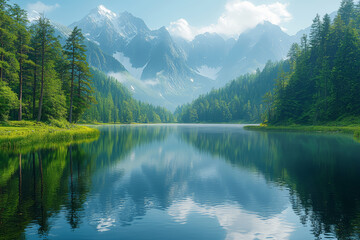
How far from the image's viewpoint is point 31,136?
124 feet

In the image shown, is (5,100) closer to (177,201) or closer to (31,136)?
(31,136)

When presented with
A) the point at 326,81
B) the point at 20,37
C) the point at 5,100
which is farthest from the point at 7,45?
the point at 326,81

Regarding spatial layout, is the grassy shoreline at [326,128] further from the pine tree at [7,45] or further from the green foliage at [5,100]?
the pine tree at [7,45]

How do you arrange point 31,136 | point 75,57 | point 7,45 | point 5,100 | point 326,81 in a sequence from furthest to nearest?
point 326,81 < point 75,57 < point 7,45 < point 5,100 < point 31,136

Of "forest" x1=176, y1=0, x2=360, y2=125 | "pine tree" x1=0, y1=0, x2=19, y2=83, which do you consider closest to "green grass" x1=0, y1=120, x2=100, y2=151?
"pine tree" x1=0, y1=0, x2=19, y2=83

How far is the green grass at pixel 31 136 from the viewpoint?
111ft

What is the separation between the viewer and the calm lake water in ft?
34.7

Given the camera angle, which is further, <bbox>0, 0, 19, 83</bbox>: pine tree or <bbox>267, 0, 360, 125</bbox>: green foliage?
<bbox>267, 0, 360, 125</bbox>: green foliage

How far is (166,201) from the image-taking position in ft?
48.4

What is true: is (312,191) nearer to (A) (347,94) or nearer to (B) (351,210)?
(B) (351,210)

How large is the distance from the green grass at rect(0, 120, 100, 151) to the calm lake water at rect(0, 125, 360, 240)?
379 inches

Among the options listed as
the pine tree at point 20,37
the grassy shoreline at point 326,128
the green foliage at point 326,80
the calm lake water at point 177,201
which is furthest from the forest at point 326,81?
the pine tree at point 20,37

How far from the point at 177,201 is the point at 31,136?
31840 mm

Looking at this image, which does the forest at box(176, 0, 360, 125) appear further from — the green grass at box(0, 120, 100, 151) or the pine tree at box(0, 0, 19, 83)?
the pine tree at box(0, 0, 19, 83)
